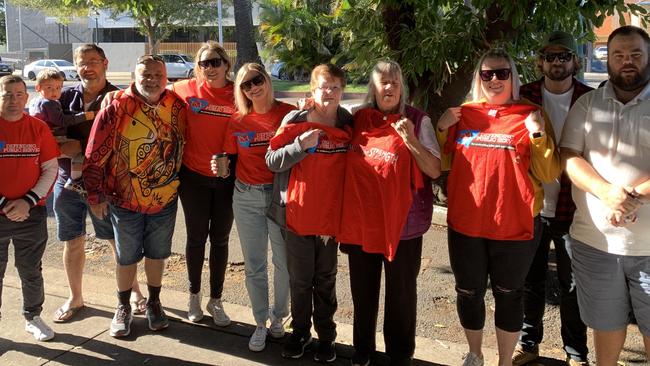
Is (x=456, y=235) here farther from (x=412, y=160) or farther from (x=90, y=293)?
(x=90, y=293)

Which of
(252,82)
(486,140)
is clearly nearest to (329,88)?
(252,82)

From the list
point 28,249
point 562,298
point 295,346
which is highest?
point 28,249

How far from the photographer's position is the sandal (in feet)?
14.7

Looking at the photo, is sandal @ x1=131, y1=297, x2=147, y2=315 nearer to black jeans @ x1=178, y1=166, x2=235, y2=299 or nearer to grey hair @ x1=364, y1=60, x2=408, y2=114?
black jeans @ x1=178, y1=166, x2=235, y2=299

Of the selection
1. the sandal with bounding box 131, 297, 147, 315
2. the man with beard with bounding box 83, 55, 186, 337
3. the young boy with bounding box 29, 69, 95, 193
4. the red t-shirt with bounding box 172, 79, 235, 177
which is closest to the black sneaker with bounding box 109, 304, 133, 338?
the man with beard with bounding box 83, 55, 186, 337

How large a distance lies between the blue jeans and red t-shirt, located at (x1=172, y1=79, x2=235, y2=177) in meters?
0.30

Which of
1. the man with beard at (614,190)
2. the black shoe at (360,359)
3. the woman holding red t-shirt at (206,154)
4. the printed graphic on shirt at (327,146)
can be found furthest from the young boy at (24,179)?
the man with beard at (614,190)

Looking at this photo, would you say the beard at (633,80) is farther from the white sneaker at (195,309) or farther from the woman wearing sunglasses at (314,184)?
the white sneaker at (195,309)

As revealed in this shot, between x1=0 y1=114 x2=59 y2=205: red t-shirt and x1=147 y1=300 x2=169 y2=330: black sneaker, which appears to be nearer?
x1=0 y1=114 x2=59 y2=205: red t-shirt

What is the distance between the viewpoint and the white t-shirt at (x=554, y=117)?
11.7 feet

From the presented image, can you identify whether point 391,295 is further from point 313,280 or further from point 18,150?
point 18,150

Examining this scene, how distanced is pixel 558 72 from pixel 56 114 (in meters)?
3.31

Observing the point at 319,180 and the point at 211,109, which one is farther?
the point at 211,109

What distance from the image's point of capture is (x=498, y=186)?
3176mm
